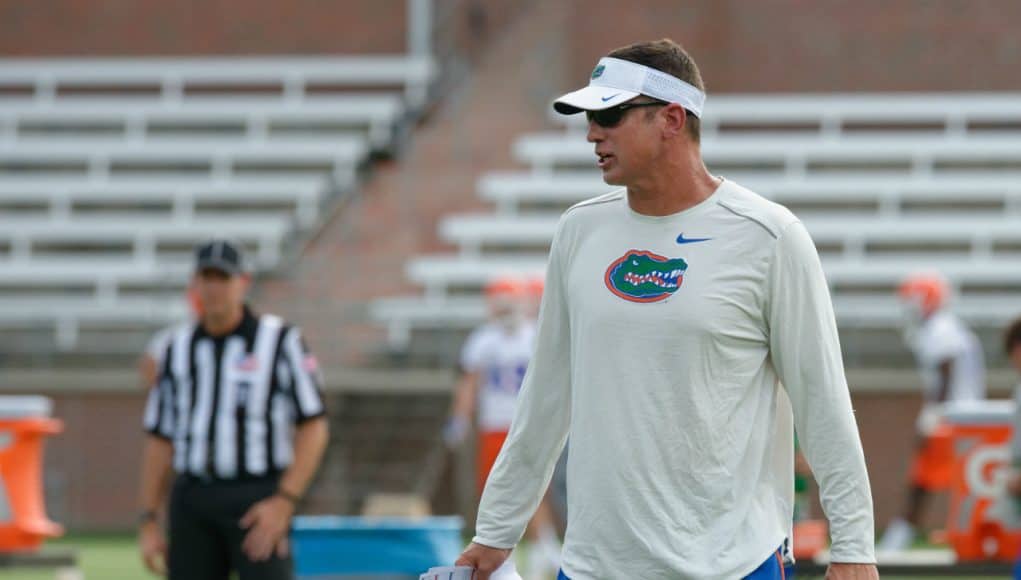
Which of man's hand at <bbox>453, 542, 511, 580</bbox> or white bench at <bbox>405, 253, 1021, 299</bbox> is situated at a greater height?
white bench at <bbox>405, 253, 1021, 299</bbox>

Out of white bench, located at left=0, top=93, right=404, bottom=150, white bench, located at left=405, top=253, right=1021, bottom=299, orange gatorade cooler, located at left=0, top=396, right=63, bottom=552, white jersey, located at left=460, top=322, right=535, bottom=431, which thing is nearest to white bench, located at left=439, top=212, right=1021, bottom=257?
white bench, located at left=405, top=253, right=1021, bottom=299

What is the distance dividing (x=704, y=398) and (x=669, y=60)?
2.36ft

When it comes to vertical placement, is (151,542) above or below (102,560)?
above

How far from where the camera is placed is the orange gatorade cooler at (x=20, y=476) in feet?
40.9

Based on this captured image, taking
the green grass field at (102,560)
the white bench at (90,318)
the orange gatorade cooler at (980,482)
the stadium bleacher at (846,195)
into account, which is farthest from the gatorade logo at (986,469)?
the white bench at (90,318)

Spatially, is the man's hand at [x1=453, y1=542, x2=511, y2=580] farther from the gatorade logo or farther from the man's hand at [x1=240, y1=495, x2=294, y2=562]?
the gatorade logo

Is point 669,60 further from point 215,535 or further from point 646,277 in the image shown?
point 215,535

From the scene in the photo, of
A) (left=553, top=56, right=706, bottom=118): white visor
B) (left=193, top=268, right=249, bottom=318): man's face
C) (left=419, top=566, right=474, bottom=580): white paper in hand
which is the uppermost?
(left=553, top=56, right=706, bottom=118): white visor

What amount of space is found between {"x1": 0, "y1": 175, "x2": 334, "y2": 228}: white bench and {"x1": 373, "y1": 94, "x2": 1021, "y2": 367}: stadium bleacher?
181 centimetres

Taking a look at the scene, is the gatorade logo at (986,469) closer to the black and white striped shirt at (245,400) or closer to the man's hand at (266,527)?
the black and white striped shirt at (245,400)

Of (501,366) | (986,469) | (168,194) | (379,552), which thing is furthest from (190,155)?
(986,469)

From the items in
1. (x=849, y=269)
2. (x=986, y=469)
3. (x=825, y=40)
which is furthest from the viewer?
(x=825, y=40)

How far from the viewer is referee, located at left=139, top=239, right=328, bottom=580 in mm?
7137

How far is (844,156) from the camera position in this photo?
2050 centimetres
